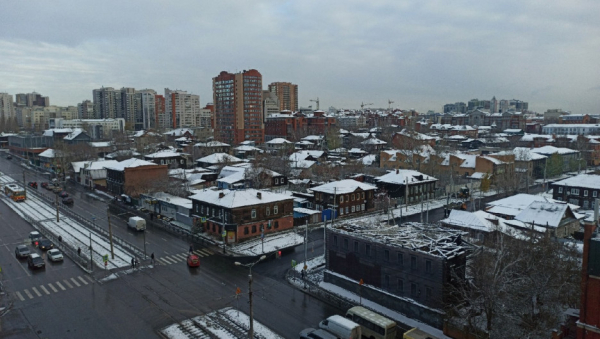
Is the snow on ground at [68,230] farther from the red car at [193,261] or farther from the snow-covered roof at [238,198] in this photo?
the snow-covered roof at [238,198]

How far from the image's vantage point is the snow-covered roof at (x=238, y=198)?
135 ft

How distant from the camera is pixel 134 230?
1746 inches

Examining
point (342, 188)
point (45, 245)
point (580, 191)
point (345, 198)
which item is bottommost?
point (45, 245)

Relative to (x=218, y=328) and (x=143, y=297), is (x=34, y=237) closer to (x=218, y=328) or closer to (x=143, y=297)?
(x=143, y=297)

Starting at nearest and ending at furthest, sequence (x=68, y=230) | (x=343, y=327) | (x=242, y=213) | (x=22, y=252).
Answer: (x=343, y=327)
(x=22, y=252)
(x=242, y=213)
(x=68, y=230)

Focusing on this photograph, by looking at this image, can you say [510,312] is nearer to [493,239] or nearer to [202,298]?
[493,239]

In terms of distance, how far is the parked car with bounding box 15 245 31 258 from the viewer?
35.5m

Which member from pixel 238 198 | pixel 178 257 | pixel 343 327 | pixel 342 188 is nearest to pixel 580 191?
pixel 342 188

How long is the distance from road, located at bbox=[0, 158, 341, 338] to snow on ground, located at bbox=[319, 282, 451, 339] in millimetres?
1816

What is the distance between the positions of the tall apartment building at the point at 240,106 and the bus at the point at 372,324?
115120mm

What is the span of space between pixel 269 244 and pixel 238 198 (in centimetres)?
584

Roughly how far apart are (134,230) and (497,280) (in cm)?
3593

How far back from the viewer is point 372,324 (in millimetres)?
22641

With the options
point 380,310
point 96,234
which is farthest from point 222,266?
point 96,234
